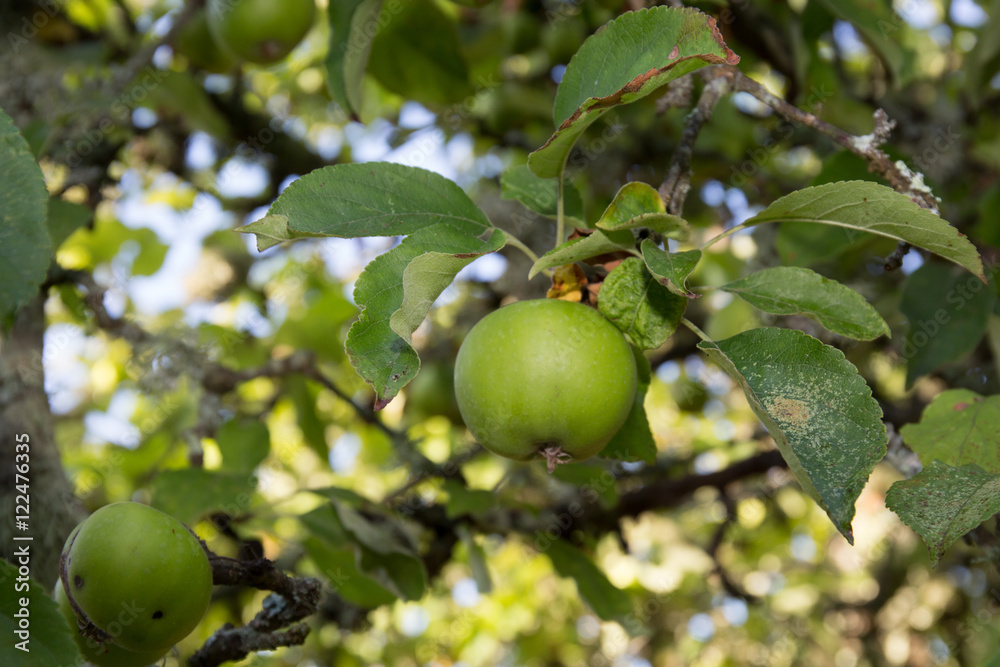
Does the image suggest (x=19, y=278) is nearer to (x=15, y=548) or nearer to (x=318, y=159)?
(x=15, y=548)

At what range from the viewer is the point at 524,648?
3201mm

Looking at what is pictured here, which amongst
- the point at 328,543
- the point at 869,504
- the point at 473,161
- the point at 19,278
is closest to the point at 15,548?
the point at 328,543

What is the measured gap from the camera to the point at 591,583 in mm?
1515

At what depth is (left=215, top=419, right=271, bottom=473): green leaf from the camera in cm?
146

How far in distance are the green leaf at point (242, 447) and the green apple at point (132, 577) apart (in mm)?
636

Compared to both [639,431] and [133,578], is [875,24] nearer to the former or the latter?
[639,431]

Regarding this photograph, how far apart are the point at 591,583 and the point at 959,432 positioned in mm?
788

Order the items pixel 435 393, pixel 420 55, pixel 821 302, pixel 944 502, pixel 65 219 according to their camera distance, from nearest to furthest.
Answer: pixel 944 502 → pixel 821 302 → pixel 65 219 → pixel 420 55 → pixel 435 393

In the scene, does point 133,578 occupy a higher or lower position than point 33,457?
higher

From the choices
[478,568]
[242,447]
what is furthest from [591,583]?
[242,447]

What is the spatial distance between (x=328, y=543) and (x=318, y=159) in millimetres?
1300

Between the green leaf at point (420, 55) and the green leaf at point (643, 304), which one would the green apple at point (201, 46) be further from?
the green leaf at point (643, 304)

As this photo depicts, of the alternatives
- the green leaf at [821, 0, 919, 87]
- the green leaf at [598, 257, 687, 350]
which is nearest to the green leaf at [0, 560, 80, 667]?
the green leaf at [598, 257, 687, 350]

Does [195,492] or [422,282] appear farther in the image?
[195,492]
